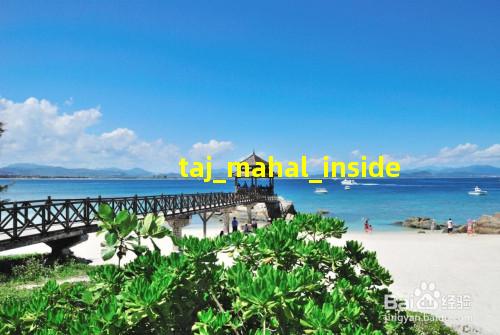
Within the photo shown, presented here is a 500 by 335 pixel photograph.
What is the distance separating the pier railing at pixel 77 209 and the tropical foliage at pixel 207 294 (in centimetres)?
738

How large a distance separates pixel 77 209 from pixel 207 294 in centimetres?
1398

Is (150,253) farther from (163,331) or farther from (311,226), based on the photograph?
(311,226)

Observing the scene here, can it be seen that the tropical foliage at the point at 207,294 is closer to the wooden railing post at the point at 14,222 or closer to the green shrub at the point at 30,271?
the wooden railing post at the point at 14,222

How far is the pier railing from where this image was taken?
39.8 feet

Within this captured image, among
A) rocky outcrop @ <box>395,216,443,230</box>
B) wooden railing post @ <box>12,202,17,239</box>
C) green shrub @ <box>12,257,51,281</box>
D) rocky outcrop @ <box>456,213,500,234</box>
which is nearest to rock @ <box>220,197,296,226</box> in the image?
rocky outcrop @ <box>395,216,443,230</box>

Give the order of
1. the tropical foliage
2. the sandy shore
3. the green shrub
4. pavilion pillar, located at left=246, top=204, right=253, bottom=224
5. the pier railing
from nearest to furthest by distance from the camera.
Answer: the tropical foliage, the sandy shore, the pier railing, the green shrub, pavilion pillar, located at left=246, top=204, right=253, bottom=224

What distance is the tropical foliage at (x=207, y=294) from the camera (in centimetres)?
194

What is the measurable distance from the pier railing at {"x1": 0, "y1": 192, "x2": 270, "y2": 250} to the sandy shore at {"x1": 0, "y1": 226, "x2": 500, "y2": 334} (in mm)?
2675

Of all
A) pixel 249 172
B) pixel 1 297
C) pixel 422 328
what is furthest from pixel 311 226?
pixel 249 172

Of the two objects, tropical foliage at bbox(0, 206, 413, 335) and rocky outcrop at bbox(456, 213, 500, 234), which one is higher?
tropical foliage at bbox(0, 206, 413, 335)

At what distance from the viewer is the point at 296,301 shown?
2.04 m

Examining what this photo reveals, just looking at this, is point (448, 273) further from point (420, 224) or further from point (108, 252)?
point (420, 224)

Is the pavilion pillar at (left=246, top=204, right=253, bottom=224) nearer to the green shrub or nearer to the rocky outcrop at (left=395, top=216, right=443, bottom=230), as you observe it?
the rocky outcrop at (left=395, top=216, right=443, bottom=230)

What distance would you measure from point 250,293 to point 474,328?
36.1ft
